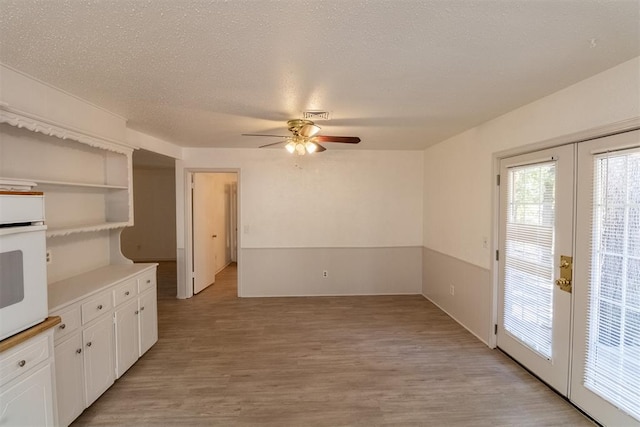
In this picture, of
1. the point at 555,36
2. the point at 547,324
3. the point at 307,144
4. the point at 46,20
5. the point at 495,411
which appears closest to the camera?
the point at 46,20

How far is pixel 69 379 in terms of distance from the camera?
1.92 m

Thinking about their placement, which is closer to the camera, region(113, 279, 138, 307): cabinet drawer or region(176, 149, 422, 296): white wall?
region(113, 279, 138, 307): cabinet drawer

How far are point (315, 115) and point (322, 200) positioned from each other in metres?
2.08

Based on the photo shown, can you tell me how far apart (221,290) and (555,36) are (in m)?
5.17

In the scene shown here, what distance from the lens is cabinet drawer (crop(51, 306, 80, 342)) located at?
184 centimetres

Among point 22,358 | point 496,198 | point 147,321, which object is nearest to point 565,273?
point 496,198

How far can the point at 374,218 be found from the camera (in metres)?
4.82

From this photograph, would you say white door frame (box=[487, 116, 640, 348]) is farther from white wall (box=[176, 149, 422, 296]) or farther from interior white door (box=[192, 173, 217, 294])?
interior white door (box=[192, 173, 217, 294])

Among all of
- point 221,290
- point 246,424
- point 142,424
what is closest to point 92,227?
point 142,424

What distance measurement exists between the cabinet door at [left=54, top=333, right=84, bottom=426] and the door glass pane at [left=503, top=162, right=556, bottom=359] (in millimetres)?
3680

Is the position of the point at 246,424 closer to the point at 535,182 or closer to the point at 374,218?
the point at 535,182

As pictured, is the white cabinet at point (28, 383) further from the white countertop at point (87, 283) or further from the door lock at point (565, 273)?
the door lock at point (565, 273)

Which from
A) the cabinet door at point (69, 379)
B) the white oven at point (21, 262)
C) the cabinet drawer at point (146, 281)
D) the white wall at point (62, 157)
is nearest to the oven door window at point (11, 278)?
the white oven at point (21, 262)

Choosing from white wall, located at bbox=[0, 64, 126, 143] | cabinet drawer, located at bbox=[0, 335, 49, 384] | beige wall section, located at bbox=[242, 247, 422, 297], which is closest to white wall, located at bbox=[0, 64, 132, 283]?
white wall, located at bbox=[0, 64, 126, 143]
